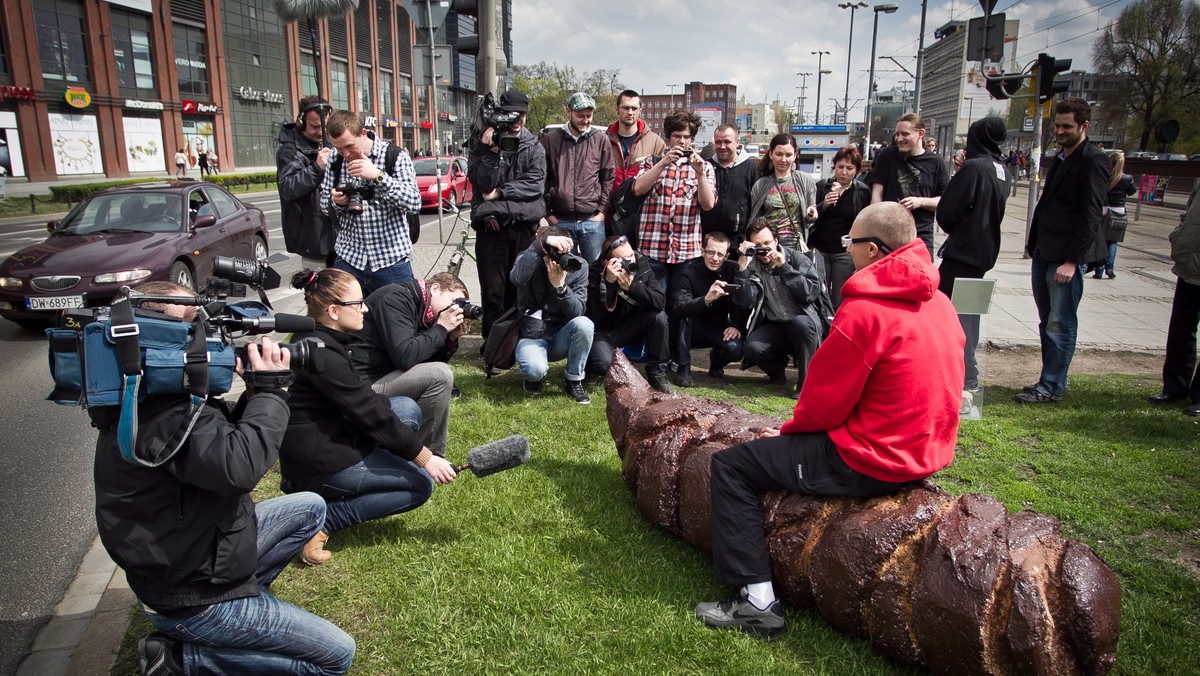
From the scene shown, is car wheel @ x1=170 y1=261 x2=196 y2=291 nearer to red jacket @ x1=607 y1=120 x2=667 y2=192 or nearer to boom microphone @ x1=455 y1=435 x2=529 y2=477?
red jacket @ x1=607 y1=120 x2=667 y2=192

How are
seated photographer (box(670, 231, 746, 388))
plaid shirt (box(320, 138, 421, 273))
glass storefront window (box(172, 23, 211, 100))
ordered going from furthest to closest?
1. glass storefront window (box(172, 23, 211, 100))
2. seated photographer (box(670, 231, 746, 388))
3. plaid shirt (box(320, 138, 421, 273))

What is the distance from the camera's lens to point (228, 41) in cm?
4422

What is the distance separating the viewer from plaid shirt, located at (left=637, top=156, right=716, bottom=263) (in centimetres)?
659

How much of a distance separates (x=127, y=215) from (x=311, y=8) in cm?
409

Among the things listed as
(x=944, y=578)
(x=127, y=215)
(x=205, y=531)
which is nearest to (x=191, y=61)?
(x=127, y=215)

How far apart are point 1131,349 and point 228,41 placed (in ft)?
160

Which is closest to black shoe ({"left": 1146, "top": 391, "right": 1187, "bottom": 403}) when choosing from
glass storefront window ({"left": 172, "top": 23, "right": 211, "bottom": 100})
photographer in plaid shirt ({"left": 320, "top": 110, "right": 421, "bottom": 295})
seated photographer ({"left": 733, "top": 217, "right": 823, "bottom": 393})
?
seated photographer ({"left": 733, "top": 217, "right": 823, "bottom": 393})

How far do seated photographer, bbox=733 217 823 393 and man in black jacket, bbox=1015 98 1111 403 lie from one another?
6.04 ft

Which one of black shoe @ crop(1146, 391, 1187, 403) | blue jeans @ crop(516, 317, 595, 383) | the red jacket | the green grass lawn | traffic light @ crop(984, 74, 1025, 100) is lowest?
the green grass lawn

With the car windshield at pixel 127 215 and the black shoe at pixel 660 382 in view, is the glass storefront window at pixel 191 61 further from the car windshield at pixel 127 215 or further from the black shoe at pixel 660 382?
the black shoe at pixel 660 382

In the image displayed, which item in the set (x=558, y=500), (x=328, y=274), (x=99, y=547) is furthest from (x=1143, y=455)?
(x=99, y=547)

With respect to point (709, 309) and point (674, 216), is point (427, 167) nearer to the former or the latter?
point (674, 216)

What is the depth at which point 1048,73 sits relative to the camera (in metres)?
10.9

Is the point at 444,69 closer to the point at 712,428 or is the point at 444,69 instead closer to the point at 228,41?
the point at 712,428
